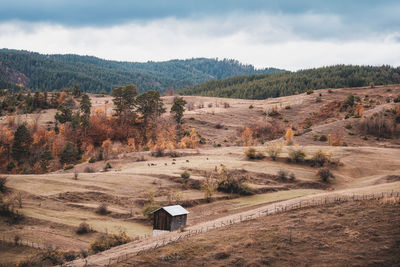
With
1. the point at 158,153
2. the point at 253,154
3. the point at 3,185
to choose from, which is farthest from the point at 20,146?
the point at 253,154

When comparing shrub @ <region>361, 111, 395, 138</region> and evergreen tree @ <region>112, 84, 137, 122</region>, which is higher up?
evergreen tree @ <region>112, 84, 137, 122</region>

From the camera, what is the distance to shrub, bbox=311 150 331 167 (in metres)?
69.1

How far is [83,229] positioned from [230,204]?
21964 millimetres

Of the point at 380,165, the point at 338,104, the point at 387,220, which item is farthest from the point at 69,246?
the point at 338,104

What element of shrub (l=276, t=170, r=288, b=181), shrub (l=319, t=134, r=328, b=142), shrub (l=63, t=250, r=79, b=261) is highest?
shrub (l=319, t=134, r=328, b=142)

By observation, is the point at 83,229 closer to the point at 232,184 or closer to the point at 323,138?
the point at 232,184

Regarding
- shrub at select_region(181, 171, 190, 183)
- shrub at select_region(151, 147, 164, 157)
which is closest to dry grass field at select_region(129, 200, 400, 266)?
shrub at select_region(181, 171, 190, 183)

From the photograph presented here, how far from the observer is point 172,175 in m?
59.6

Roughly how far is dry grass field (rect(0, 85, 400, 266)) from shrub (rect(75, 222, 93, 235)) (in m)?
0.62

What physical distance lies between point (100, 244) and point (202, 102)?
5121 inches

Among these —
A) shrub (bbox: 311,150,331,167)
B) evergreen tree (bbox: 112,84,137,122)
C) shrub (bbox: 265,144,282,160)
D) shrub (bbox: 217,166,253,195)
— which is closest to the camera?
shrub (bbox: 217,166,253,195)

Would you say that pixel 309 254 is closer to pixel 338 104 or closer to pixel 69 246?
pixel 69 246

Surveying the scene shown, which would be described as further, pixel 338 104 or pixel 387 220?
pixel 338 104

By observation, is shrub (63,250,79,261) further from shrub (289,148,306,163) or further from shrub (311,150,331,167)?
shrub (311,150,331,167)
